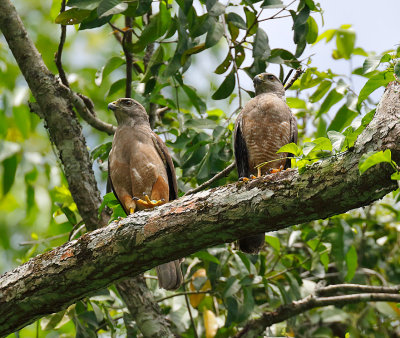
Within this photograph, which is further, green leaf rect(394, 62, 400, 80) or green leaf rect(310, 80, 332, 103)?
green leaf rect(310, 80, 332, 103)

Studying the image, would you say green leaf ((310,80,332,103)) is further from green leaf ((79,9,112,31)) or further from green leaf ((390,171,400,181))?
green leaf ((390,171,400,181))

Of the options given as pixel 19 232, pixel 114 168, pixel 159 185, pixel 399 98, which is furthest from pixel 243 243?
pixel 19 232

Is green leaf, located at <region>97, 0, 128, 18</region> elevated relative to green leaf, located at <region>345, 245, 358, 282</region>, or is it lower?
elevated

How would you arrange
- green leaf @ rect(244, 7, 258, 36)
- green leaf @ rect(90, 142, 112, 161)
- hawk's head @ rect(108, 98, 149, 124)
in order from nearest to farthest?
green leaf @ rect(244, 7, 258, 36)
hawk's head @ rect(108, 98, 149, 124)
green leaf @ rect(90, 142, 112, 161)

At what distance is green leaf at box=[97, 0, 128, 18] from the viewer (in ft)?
13.1

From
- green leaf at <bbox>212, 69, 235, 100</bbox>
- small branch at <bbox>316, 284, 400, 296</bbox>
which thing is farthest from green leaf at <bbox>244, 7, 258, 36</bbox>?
small branch at <bbox>316, 284, 400, 296</bbox>

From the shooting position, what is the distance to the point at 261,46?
184 inches

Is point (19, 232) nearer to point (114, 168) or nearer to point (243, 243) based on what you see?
point (114, 168)

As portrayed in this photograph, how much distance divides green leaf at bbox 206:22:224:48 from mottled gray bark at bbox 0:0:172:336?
162 centimetres

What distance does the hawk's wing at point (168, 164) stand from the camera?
5.11 meters

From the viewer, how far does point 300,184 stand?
288cm

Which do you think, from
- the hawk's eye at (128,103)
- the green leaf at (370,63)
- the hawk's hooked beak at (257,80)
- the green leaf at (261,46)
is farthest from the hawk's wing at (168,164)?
the green leaf at (370,63)

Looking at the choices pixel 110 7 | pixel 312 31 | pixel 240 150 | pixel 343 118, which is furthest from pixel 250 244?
pixel 110 7

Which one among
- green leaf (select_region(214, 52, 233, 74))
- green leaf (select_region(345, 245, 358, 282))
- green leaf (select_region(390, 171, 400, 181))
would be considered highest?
green leaf (select_region(214, 52, 233, 74))
